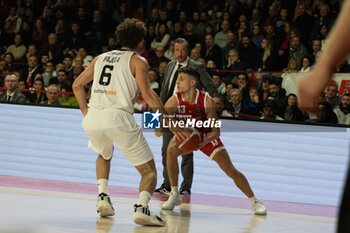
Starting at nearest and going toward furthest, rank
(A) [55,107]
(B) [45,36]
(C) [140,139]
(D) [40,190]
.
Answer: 1. (C) [140,139]
2. (D) [40,190]
3. (A) [55,107]
4. (B) [45,36]

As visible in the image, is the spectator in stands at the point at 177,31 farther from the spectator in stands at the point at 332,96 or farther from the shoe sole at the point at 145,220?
the shoe sole at the point at 145,220

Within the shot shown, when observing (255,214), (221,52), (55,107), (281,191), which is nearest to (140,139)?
(255,214)

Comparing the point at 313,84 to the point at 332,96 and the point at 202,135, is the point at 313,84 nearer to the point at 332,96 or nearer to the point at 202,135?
the point at 202,135

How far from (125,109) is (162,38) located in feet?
25.2

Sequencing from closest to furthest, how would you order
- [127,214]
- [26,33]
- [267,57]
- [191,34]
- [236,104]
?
[127,214]
[236,104]
[267,57]
[191,34]
[26,33]

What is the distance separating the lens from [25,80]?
13.8 m

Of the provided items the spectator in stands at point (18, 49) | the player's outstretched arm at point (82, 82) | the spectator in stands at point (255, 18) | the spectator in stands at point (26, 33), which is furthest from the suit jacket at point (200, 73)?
the spectator in stands at point (26, 33)

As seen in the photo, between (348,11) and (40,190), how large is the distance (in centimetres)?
761

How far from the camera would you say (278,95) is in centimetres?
1100

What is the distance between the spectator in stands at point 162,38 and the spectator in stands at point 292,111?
416cm

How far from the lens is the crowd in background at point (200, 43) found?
11.2 metres

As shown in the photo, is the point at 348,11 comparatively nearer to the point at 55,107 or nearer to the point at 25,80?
the point at 55,107

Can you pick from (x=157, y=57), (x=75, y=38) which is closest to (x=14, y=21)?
(x=75, y=38)

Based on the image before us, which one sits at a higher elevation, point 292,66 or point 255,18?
point 255,18
